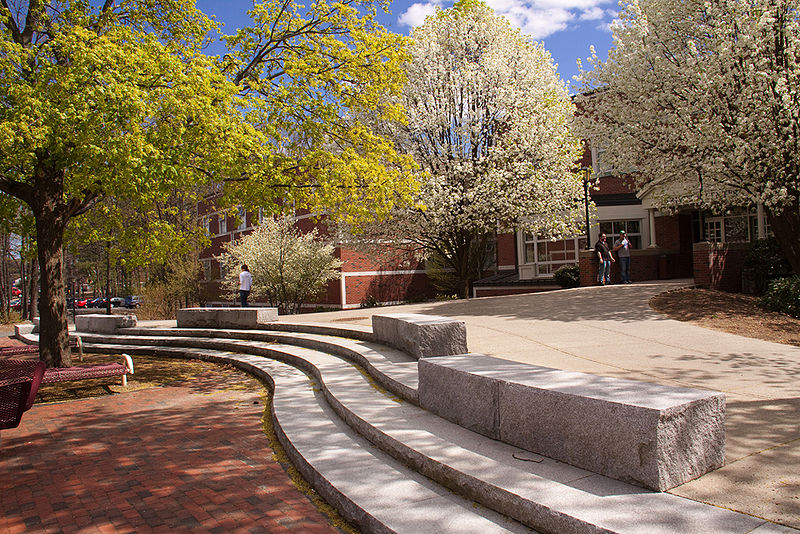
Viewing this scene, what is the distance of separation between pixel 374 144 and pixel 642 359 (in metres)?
6.56

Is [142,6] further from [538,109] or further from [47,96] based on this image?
[538,109]

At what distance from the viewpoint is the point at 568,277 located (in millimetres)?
23094

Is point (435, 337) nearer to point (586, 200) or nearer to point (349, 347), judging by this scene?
point (349, 347)

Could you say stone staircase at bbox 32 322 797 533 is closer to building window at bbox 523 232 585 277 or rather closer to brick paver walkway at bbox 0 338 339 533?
brick paver walkway at bbox 0 338 339 533

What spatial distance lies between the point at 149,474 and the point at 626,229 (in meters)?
26.2

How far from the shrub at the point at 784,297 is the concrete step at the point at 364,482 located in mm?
10989

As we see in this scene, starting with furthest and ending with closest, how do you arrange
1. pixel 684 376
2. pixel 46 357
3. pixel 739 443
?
pixel 46 357 < pixel 684 376 < pixel 739 443

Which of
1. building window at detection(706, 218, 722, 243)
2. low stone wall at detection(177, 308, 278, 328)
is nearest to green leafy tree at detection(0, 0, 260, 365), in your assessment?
low stone wall at detection(177, 308, 278, 328)

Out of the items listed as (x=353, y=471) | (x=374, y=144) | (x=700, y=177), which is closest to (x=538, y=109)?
(x=700, y=177)

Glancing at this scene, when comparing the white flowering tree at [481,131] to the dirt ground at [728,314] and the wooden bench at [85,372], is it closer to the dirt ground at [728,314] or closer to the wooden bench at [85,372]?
the dirt ground at [728,314]

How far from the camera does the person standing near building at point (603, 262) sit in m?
19.5

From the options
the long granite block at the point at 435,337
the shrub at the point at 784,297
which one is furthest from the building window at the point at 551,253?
the long granite block at the point at 435,337

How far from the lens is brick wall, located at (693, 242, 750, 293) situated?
51.9ft

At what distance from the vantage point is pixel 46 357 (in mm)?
10047
